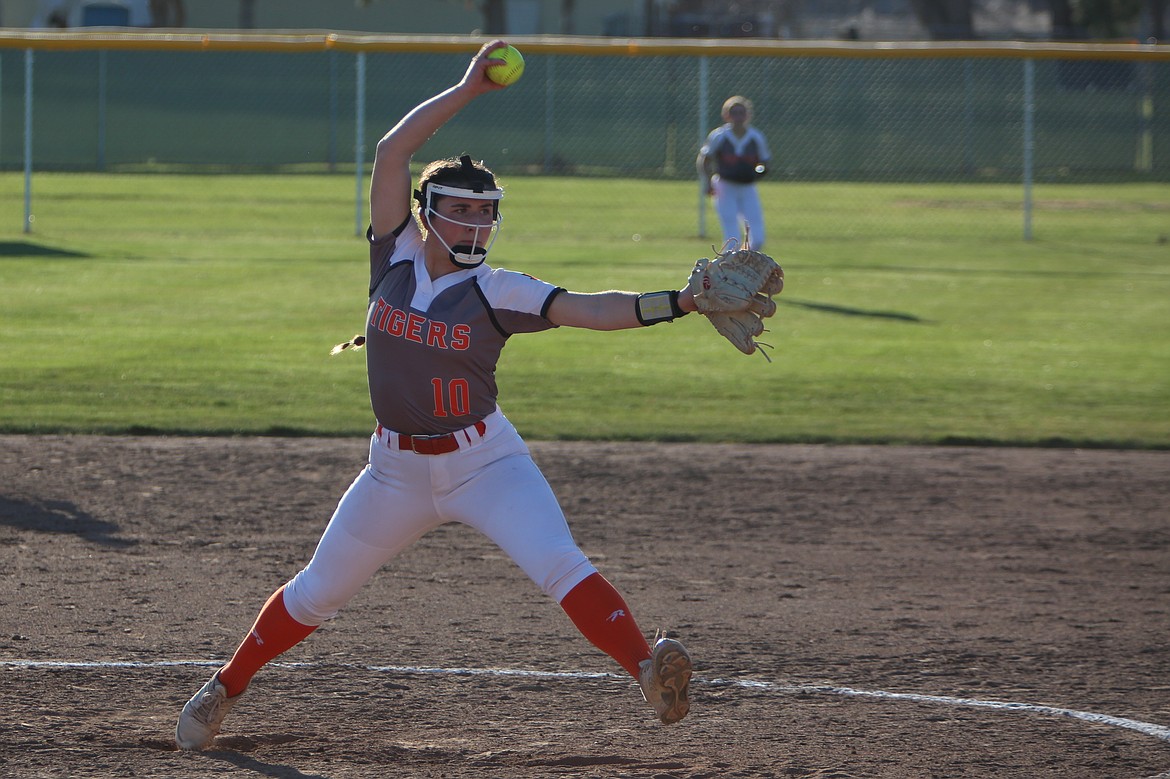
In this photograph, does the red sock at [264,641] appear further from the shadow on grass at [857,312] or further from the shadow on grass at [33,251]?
the shadow on grass at [33,251]

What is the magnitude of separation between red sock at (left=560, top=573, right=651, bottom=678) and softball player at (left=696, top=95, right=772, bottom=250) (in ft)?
44.4

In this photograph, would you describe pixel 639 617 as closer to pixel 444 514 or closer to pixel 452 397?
pixel 444 514

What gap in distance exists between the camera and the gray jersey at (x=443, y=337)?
4.62m

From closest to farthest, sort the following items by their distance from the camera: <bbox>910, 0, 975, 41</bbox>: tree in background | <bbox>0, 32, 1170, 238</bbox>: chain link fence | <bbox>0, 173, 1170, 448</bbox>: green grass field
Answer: <bbox>0, 173, 1170, 448</bbox>: green grass field
<bbox>0, 32, 1170, 238</bbox>: chain link fence
<bbox>910, 0, 975, 41</bbox>: tree in background

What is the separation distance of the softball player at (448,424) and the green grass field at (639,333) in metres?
5.61

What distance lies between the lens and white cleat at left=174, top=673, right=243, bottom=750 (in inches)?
189

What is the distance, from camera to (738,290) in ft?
14.7

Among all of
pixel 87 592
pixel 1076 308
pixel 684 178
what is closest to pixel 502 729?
pixel 87 592

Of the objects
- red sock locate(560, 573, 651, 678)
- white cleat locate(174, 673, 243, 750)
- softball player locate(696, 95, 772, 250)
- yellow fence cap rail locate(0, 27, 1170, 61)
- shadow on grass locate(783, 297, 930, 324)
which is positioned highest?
yellow fence cap rail locate(0, 27, 1170, 61)

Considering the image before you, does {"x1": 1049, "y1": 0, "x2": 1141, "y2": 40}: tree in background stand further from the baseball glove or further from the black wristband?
the black wristband

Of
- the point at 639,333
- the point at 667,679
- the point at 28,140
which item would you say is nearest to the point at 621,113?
the point at 28,140

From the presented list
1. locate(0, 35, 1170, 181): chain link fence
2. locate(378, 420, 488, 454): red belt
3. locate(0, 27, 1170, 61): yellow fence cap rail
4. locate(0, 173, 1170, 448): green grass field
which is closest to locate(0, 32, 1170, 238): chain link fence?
locate(0, 35, 1170, 181): chain link fence

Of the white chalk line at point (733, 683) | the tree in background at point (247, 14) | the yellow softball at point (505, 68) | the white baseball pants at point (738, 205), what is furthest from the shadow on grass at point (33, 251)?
the tree in background at point (247, 14)

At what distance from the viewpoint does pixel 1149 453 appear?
10211 millimetres
